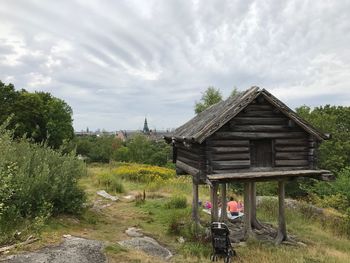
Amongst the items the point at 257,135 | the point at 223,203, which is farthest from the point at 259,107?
the point at 223,203

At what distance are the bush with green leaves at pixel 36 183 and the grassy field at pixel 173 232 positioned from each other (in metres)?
0.65

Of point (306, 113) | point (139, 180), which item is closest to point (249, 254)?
point (139, 180)

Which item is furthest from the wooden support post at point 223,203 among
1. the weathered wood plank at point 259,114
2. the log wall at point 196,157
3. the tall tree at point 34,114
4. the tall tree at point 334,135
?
the tall tree at point 34,114

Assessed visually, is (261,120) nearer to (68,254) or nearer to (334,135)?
(68,254)

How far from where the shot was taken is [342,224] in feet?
55.0

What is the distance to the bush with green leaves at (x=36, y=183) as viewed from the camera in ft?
34.0

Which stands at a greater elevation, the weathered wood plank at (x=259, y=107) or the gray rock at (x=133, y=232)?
the weathered wood plank at (x=259, y=107)

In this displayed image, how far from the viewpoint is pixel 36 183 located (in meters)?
11.5

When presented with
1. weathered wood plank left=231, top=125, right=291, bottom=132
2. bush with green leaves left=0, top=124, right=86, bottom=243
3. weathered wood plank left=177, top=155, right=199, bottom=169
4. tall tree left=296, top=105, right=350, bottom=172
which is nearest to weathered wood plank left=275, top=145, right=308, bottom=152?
weathered wood plank left=231, top=125, right=291, bottom=132

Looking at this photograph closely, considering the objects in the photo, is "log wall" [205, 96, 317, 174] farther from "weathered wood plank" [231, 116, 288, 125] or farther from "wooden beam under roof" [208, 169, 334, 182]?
"wooden beam under roof" [208, 169, 334, 182]

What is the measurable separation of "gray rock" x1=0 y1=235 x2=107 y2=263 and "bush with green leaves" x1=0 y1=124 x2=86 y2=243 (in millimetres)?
1191

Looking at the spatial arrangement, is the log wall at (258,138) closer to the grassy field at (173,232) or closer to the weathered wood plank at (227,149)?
the weathered wood plank at (227,149)

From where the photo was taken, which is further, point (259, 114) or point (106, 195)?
point (106, 195)

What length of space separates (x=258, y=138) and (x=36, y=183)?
7.47m
